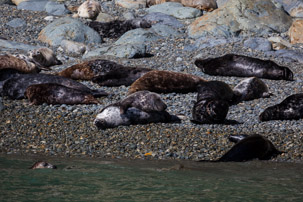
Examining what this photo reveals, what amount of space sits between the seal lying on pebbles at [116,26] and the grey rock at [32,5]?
3624 millimetres

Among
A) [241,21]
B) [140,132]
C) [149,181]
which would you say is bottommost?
[149,181]

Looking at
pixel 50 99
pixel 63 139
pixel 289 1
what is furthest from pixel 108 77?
pixel 289 1

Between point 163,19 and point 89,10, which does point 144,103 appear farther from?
point 89,10

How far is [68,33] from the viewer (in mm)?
15445

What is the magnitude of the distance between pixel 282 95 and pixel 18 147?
18.1 ft

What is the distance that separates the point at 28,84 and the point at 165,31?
7334mm

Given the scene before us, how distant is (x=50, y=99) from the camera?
28.3 feet

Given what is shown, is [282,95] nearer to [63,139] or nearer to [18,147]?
[63,139]

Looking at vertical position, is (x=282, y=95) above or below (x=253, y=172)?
above

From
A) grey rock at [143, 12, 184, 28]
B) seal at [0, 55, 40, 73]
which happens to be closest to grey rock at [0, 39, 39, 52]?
seal at [0, 55, 40, 73]

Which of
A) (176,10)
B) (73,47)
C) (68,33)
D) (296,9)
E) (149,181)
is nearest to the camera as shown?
(149,181)

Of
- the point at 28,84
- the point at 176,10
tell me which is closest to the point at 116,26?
the point at 176,10

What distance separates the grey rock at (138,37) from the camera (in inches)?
582

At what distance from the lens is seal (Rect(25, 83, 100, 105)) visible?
28.2 feet
